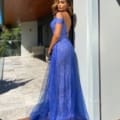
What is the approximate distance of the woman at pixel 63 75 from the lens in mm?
5254

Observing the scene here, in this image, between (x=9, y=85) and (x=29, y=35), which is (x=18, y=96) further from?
(x=29, y=35)

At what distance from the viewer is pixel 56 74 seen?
5359mm

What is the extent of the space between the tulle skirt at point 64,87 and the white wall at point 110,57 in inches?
16.0

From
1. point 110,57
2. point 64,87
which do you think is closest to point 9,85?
point 64,87

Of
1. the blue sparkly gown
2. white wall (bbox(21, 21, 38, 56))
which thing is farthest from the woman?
white wall (bbox(21, 21, 38, 56))

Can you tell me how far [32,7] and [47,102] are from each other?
979 centimetres

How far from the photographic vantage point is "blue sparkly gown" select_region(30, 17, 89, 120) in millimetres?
5270

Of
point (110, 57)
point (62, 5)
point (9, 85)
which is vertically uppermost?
point (62, 5)

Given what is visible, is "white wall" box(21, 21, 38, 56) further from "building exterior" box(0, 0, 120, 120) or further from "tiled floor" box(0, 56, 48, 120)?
"building exterior" box(0, 0, 120, 120)

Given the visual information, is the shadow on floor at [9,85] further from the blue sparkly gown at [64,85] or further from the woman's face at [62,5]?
the woman's face at [62,5]

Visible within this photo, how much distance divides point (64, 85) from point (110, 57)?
90 cm

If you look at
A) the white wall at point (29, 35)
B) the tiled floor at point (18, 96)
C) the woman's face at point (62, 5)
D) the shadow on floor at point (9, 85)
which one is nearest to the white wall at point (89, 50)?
the woman's face at point (62, 5)

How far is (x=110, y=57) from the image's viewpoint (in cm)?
553

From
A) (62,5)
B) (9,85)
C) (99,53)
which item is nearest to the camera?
(62,5)
